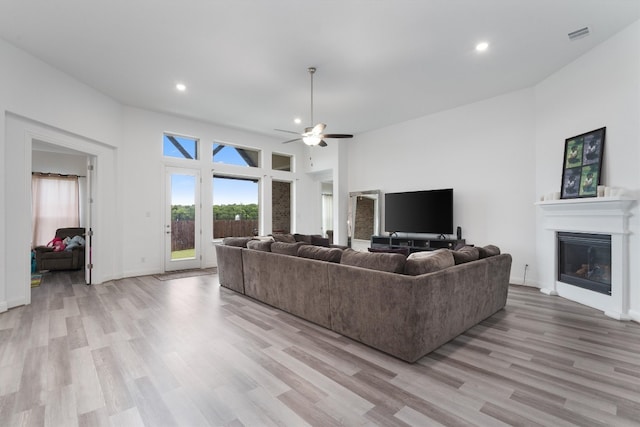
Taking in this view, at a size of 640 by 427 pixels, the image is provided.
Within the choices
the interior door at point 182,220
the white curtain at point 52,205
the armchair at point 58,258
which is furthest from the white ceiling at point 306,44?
the white curtain at point 52,205

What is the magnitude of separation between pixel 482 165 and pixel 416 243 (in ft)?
6.32

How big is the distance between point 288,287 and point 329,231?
18.1 feet

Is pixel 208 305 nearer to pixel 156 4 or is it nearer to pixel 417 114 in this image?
pixel 156 4

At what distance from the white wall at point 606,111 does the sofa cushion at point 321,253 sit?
3415 mm

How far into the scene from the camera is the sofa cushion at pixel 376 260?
2611 mm

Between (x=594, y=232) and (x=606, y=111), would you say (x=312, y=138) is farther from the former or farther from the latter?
(x=594, y=232)

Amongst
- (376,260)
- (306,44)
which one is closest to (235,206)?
(306,44)

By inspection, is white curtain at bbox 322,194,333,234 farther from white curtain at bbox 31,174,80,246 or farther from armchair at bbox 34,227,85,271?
white curtain at bbox 31,174,80,246

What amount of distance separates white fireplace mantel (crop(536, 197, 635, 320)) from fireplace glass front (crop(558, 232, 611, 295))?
0.07 meters

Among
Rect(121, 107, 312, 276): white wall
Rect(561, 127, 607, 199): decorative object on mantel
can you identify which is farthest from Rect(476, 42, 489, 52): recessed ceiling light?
Rect(121, 107, 312, 276): white wall

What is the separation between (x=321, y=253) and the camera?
328 cm

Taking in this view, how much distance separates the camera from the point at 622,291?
136 inches

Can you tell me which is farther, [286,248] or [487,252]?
[286,248]

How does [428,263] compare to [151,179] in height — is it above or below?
below
